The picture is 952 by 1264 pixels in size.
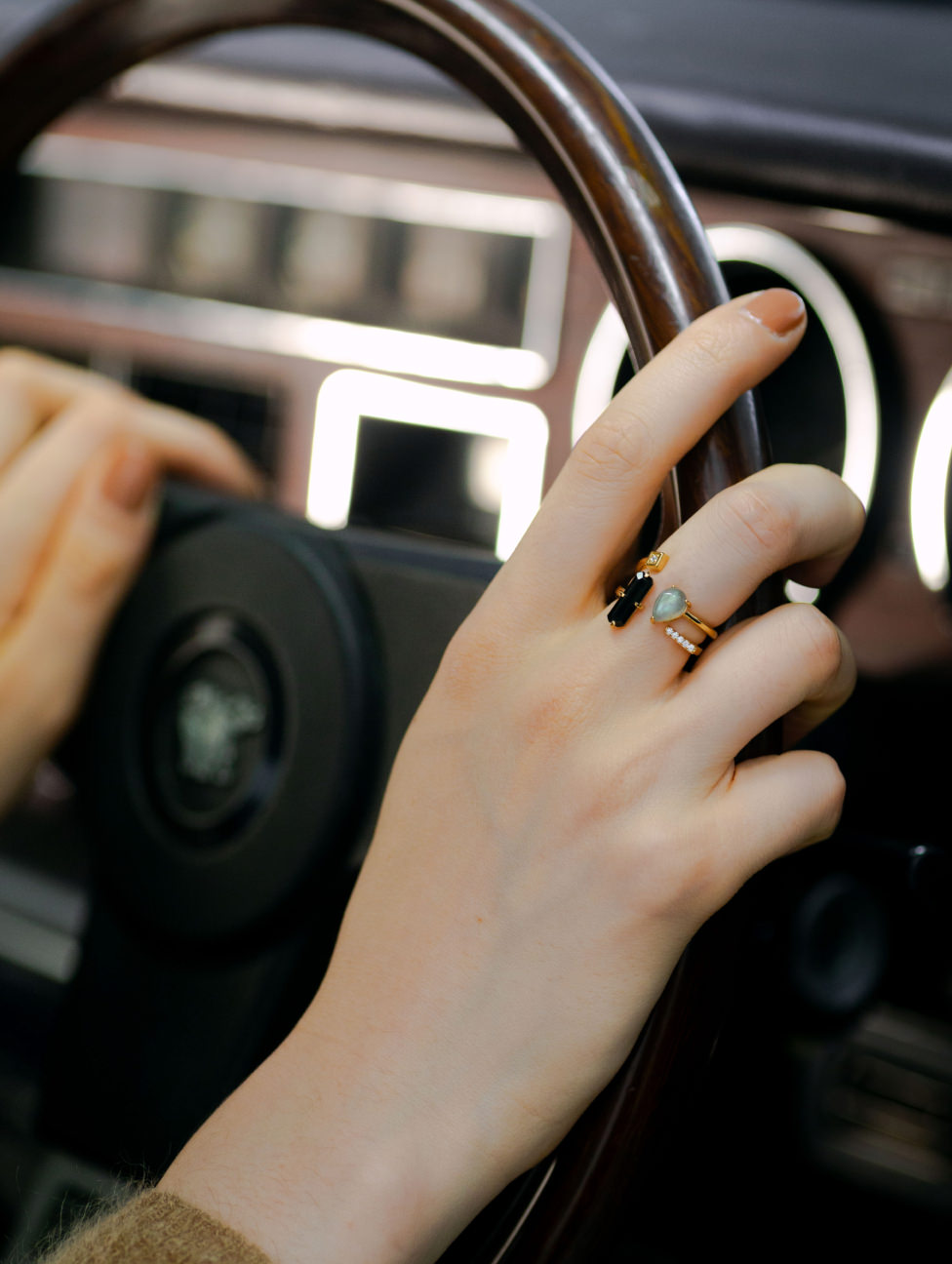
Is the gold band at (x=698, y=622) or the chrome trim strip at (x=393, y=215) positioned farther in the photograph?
the chrome trim strip at (x=393, y=215)

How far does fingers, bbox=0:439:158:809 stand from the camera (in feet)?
1.83

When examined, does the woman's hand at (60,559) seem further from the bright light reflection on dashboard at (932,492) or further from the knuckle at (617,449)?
the bright light reflection on dashboard at (932,492)

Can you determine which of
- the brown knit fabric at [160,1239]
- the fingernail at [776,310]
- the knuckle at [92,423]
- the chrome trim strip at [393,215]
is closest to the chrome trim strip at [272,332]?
the chrome trim strip at [393,215]

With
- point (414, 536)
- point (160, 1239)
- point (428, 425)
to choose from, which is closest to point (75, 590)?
point (414, 536)

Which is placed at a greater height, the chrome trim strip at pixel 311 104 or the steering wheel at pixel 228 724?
the chrome trim strip at pixel 311 104

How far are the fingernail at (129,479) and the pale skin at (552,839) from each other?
25 cm

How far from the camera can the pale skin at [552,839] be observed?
1.04ft

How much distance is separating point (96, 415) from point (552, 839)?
0.38 metres

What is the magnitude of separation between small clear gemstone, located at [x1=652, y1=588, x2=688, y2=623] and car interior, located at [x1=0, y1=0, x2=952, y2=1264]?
0.12ft

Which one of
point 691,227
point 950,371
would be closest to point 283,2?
point 691,227

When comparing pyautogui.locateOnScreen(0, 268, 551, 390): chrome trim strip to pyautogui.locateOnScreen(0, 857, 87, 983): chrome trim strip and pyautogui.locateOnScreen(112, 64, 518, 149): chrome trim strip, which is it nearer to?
pyautogui.locateOnScreen(112, 64, 518, 149): chrome trim strip

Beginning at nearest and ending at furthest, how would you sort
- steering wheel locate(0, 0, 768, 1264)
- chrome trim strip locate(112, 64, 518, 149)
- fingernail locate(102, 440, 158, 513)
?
steering wheel locate(0, 0, 768, 1264), fingernail locate(102, 440, 158, 513), chrome trim strip locate(112, 64, 518, 149)

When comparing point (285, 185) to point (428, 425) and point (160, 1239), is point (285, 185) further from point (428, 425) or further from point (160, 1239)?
point (160, 1239)

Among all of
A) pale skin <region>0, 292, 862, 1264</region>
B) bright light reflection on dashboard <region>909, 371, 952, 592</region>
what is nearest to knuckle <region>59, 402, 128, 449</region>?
pale skin <region>0, 292, 862, 1264</region>
